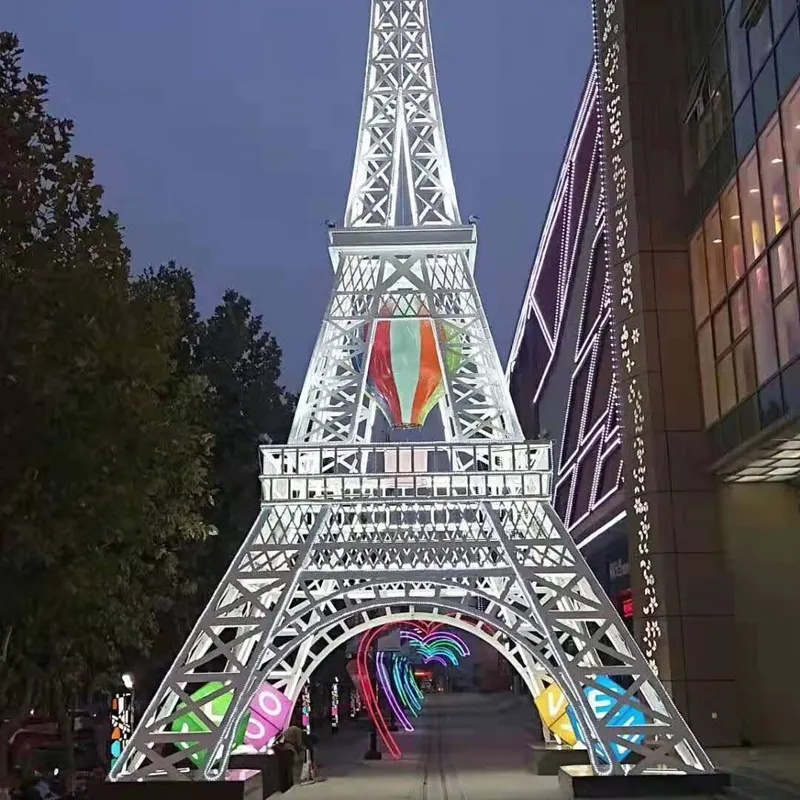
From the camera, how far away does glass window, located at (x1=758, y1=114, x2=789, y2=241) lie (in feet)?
65.3

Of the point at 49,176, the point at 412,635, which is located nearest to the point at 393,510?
the point at 49,176

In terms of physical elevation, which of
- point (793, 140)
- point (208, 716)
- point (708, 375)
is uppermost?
point (793, 140)

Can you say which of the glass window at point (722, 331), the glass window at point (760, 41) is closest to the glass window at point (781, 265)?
the glass window at point (722, 331)

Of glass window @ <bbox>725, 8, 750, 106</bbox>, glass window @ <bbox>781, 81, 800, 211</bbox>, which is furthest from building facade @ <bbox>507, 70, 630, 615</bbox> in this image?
glass window @ <bbox>781, 81, 800, 211</bbox>

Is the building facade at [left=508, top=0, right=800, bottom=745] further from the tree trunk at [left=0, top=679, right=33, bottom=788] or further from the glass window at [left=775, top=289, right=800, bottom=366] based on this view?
the tree trunk at [left=0, top=679, right=33, bottom=788]

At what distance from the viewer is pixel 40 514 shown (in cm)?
1036

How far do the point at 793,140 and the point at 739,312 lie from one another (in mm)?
4557

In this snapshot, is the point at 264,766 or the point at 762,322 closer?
the point at 264,766

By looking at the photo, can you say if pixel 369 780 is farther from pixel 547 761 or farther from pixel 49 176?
pixel 49 176

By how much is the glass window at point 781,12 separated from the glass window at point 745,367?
20.7ft

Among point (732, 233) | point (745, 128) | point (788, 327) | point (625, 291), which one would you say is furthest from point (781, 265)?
point (625, 291)

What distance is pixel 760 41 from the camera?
826 inches

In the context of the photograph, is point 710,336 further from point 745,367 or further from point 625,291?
point 625,291

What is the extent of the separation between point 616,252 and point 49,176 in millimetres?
18864
